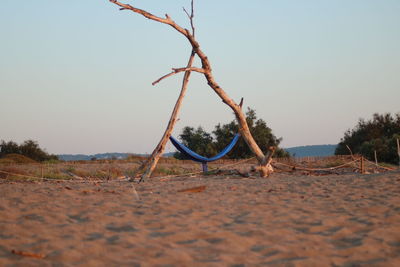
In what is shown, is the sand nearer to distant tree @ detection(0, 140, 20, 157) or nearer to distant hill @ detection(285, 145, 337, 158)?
distant tree @ detection(0, 140, 20, 157)

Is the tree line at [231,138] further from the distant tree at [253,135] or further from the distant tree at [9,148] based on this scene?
the distant tree at [9,148]

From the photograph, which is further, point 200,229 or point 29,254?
point 200,229

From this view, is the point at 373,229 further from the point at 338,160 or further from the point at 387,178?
the point at 338,160

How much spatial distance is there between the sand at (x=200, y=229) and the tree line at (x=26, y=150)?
20596 millimetres

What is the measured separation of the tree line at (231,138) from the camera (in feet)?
83.4

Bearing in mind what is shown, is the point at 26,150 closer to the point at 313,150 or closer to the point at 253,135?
the point at 253,135

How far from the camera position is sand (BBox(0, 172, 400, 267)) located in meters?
3.43

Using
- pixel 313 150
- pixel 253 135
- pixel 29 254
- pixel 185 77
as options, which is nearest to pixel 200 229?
pixel 29 254

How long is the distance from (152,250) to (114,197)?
289cm

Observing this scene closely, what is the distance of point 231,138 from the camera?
26.1m

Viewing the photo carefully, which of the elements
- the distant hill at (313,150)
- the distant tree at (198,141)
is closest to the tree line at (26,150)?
the distant tree at (198,141)

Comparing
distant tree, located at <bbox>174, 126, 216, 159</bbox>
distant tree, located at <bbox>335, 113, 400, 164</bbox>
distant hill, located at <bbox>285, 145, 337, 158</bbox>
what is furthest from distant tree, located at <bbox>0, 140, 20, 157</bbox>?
distant hill, located at <bbox>285, 145, 337, 158</bbox>

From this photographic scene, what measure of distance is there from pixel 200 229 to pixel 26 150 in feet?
78.7

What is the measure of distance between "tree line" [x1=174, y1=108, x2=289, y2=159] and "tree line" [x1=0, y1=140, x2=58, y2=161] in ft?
25.4
